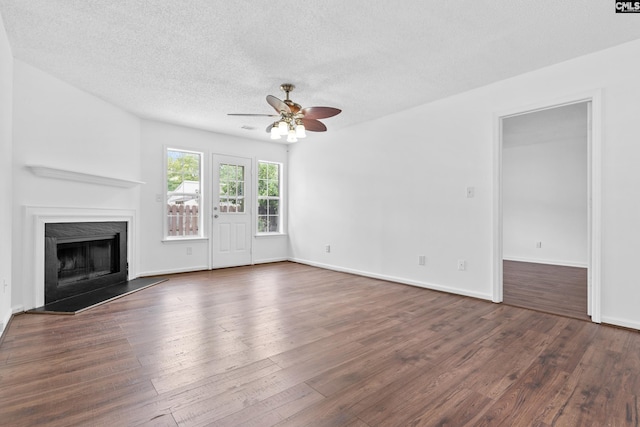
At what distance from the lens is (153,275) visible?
16.4 feet

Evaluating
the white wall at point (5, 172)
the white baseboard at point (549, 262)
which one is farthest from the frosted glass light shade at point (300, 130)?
the white baseboard at point (549, 262)

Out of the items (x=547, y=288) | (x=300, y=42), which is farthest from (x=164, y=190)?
(x=547, y=288)

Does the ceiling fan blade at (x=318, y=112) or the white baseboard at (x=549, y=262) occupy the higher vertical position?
the ceiling fan blade at (x=318, y=112)

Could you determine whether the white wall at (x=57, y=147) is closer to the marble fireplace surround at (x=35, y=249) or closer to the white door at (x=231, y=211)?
the marble fireplace surround at (x=35, y=249)

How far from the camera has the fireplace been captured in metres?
3.45

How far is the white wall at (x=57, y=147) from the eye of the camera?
316cm

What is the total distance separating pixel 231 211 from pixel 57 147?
9.30ft

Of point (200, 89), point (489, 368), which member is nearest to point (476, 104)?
point (489, 368)

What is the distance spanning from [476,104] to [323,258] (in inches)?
142

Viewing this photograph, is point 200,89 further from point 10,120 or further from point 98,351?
point 98,351

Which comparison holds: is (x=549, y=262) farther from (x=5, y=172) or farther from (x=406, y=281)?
(x=5, y=172)

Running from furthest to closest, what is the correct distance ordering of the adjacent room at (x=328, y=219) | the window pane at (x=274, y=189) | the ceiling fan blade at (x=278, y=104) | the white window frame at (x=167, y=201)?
the window pane at (x=274, y=189) → the white window frame at (x=167, y=201) → the ceiling fan blade at (x=278, y=104) → the adjacent room at (x=328, y=219)

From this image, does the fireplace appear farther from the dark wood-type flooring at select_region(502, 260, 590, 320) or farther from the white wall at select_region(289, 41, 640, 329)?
the dark wood-type flooring at select_region(502, 260, 590, 320)

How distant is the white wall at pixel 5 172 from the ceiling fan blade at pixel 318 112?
2614mm
